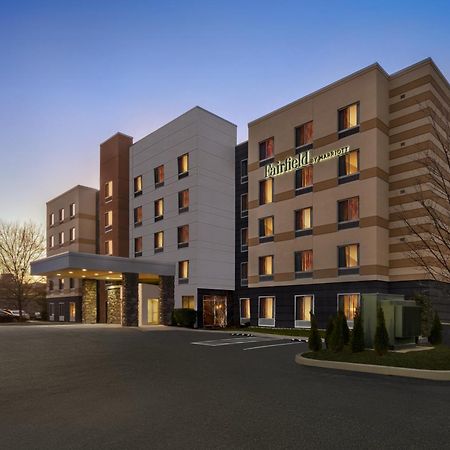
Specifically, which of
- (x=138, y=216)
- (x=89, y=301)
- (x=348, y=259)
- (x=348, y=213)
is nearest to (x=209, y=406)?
(x=348, y=259)

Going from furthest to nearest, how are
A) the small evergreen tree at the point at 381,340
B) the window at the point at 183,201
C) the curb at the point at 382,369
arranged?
the window at the point at 183,201 < the small evergreen tree at the point at 381,340 < the curb at the point at 382,369

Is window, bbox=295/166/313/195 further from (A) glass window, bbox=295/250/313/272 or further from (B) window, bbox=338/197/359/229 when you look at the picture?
(A) glass window, bbox=295/250/313/272

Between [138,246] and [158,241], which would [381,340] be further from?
[138,246]

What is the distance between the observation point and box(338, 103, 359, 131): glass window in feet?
104

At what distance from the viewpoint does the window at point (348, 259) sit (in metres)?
30.8

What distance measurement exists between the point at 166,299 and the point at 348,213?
18006mm

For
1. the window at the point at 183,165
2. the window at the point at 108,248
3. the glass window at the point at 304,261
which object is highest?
the window at the point at 183,165

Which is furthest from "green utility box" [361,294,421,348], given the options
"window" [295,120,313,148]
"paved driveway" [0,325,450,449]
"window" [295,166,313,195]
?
"window" [295,120,313,148]

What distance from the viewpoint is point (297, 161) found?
3481 centimetres

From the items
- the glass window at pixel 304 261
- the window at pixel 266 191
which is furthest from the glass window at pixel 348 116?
the glass window at pixel 304 261

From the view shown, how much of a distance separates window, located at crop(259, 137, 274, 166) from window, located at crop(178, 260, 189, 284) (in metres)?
11.4

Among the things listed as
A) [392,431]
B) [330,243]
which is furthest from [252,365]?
[330,243]

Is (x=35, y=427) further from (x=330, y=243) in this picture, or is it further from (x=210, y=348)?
(x=330, y=243)

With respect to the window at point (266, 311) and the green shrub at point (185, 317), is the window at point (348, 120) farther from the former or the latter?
the green shrub at point (185, 317)
